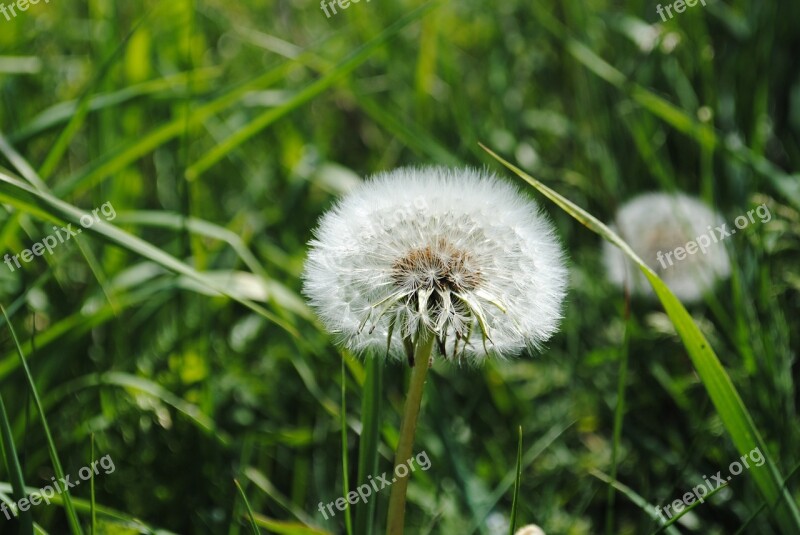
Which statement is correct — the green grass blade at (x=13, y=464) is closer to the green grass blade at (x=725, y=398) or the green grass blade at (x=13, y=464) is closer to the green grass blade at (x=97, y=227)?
the green grass blade at (x=97, y=227)

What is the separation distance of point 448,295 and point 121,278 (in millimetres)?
1335

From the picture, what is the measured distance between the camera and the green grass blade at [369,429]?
1344 millimetres

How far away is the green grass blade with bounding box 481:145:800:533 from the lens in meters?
1.30

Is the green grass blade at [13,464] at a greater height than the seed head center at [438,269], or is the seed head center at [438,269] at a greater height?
the seed head center at [438,269]

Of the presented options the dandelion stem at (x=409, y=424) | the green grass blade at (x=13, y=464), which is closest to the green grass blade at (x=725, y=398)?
the dandelion stem at (x=409, y=424)

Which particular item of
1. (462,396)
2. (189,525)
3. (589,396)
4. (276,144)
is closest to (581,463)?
(589,396)

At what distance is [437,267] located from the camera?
1337mm

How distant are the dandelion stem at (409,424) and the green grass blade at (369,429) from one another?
0.11 meters

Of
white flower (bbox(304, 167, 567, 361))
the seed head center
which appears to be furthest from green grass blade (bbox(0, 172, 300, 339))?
the seed head center

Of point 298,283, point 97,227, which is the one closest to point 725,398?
point 97,227

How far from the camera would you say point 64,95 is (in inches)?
119

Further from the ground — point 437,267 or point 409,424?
point 437,267

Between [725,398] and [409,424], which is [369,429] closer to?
[409,424]

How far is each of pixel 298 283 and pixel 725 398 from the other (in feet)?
4.81
